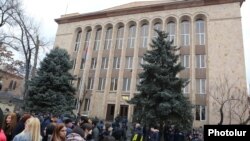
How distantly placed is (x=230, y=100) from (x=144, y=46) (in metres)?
12.0

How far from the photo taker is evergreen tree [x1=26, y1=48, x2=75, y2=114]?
68.8 feet

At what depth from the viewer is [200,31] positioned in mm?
27078

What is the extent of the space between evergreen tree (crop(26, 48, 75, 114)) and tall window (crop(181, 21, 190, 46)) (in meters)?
13.6

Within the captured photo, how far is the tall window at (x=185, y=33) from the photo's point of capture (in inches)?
1069

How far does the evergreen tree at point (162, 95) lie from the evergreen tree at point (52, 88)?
815 centimetres

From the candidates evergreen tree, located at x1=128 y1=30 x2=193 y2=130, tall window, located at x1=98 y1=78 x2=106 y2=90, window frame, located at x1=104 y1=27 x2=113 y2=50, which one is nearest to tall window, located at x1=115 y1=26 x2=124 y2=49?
window frame, located at x1=104 y1=27 x2=113 y2=50

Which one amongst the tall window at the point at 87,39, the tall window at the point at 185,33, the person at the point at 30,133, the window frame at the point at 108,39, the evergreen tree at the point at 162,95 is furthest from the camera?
the tall window at the point at 87,39

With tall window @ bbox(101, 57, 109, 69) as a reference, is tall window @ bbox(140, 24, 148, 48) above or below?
above

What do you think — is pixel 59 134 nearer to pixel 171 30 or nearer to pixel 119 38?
pixel 171 30

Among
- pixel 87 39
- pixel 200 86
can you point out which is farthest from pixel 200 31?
pixel 87 39

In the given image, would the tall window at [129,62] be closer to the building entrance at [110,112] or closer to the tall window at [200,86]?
the building entrance at [110,112]

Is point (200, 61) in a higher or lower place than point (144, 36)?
lower

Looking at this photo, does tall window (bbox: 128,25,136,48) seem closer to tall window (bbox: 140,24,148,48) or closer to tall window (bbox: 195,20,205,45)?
tall window (bbox: 140,24,148,48)

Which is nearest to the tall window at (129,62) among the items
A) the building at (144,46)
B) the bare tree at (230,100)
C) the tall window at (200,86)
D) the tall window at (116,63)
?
the building at (144,46)
